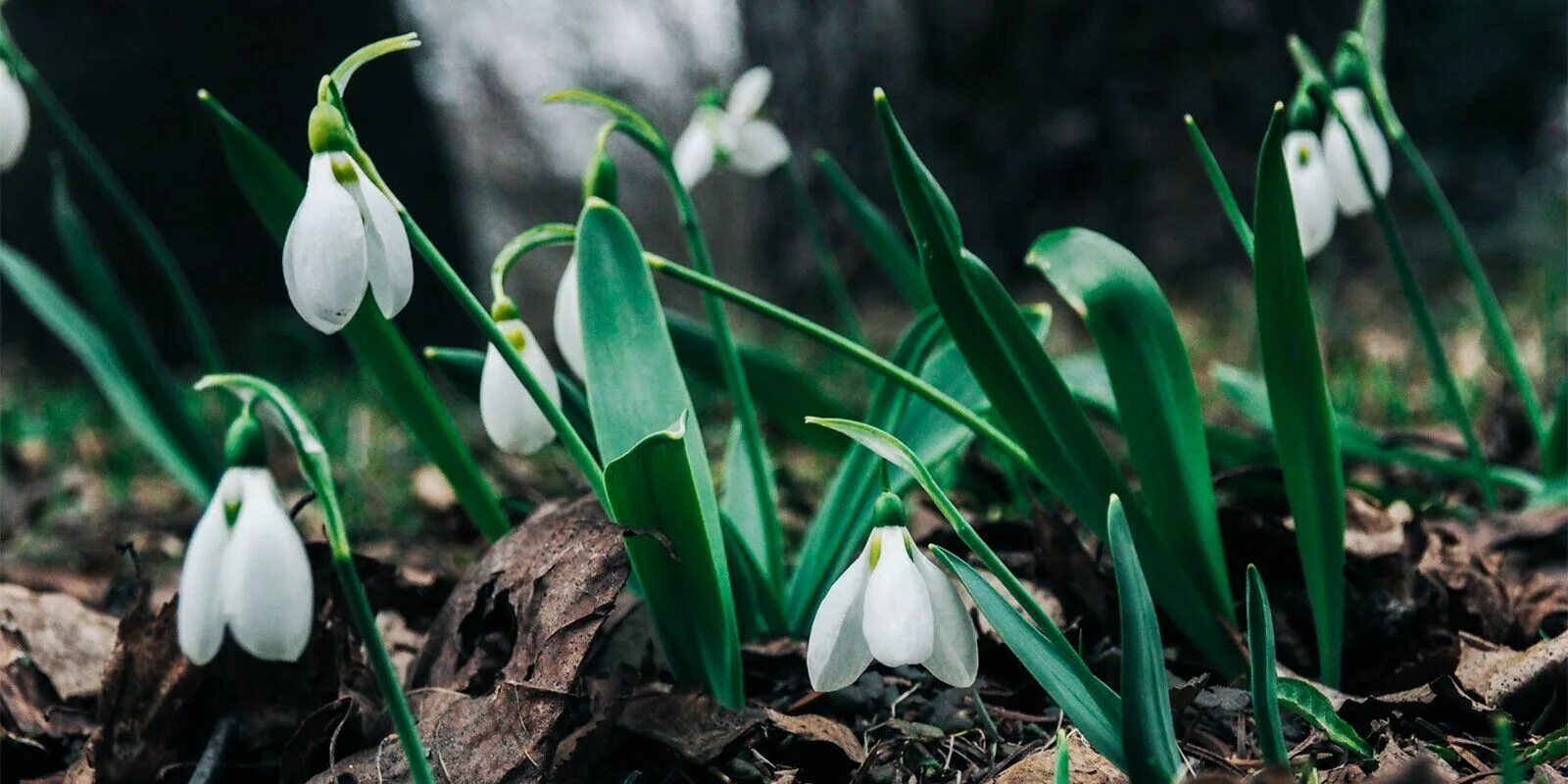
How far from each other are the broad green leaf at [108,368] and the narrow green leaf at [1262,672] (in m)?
1.73

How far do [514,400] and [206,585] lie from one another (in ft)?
1.43

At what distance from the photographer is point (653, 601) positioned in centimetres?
120

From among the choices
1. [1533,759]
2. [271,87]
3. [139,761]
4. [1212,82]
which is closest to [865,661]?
[1533,759]

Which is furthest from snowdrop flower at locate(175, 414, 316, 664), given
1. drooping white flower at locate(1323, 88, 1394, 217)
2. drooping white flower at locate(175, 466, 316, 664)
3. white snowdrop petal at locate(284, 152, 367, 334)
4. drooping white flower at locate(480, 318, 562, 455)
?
drooping white flower at locate(1323, 88, 1394, 217)

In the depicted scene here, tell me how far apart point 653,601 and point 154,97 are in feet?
14.1

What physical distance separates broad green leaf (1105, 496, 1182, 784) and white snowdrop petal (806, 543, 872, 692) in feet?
0.68

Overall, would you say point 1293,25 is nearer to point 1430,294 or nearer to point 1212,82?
point 1212,82

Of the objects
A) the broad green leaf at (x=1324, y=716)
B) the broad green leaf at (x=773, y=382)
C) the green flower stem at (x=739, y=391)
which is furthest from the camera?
the broad green leaf at (x=773, y=382)

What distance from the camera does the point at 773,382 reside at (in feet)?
6.13

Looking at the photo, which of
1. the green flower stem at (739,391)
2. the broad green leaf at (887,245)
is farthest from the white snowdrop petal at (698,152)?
the green flower stem at (739,391)

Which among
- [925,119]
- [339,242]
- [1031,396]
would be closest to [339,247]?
[339,242]

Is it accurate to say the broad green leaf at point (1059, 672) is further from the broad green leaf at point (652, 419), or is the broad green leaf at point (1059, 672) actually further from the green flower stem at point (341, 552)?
the green flower stem at point (341, 552)

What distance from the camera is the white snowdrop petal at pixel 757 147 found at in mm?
1982

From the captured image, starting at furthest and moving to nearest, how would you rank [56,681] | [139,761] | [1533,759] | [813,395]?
[813,395]
[56,681]
[139,761]
[1533,759]
